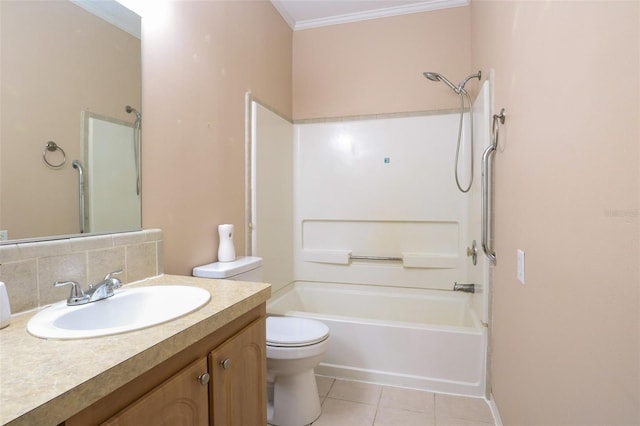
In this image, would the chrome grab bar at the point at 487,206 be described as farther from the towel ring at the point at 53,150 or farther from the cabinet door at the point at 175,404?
the towel ring at the point at 53,150

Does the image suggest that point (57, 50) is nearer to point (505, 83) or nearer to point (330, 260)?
point (505, 83)

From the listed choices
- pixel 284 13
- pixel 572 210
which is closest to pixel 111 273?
pixel 572 210

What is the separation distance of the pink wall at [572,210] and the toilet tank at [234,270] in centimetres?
132

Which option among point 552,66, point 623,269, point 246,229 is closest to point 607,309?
point 623,269

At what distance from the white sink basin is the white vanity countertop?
2cm

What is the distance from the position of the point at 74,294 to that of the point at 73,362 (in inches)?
18.2

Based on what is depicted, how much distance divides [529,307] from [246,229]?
161cm

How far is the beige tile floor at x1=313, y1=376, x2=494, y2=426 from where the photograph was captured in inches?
67.2

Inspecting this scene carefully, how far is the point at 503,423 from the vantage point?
155 cm

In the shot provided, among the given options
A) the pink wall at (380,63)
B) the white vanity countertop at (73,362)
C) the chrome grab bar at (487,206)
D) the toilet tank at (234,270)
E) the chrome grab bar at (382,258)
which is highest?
the pink wall at (380,63)

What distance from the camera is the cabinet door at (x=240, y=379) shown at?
36.0 inches

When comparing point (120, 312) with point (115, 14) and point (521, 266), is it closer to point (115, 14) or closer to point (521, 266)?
point (115, 14)

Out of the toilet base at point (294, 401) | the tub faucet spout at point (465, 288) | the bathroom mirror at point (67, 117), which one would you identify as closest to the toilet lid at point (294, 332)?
the toilet base at point (294, 401)

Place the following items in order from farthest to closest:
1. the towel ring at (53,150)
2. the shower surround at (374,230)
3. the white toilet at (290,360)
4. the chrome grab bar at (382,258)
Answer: the chrome grab bar at (382,258) → the shower surround at (374,230) → the white toilet at (290,360) → the towel ring at (53,150)
